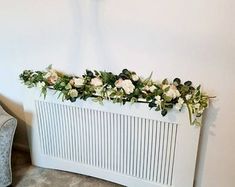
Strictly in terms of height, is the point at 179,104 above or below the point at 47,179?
above

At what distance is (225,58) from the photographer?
1.42 meters

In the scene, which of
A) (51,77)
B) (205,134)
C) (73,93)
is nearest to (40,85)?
(51,77)

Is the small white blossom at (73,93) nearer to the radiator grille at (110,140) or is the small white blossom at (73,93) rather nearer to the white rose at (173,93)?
the radiator grille at (110,140)

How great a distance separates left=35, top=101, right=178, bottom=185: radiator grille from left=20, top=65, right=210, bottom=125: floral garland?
132 millimetres

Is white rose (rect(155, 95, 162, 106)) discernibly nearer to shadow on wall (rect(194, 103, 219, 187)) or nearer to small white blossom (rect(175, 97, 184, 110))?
small white blossom (rect(175, 97, 184, 110))

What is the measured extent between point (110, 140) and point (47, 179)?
63 centimetres

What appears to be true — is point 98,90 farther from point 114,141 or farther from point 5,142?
point 5,142

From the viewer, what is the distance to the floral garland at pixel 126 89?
147cm

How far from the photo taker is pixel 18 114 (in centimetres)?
221

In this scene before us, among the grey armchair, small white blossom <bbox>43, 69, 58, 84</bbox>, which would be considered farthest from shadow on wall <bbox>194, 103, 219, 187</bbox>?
the grey armchair

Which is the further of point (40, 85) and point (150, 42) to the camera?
point (40, 85)

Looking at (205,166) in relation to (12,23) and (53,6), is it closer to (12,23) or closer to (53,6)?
(53,6)

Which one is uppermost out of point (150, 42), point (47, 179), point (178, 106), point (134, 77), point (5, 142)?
point (150, 42)

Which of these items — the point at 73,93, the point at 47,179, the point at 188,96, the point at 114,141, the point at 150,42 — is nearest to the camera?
the point at 188,96
